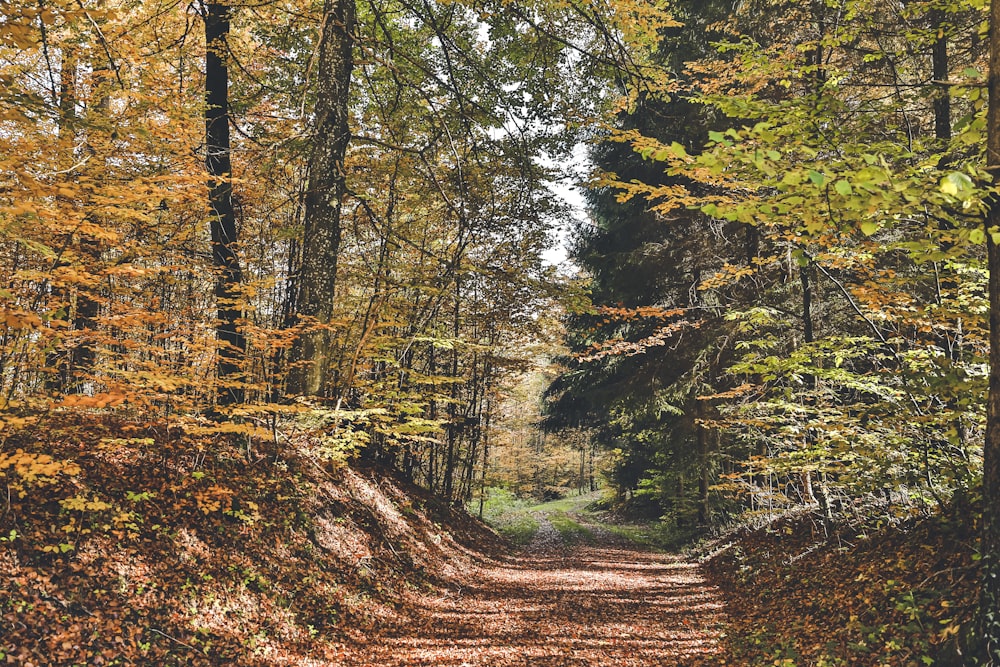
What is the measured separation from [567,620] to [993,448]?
563 centimetres

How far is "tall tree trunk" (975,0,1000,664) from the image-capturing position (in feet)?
10.2

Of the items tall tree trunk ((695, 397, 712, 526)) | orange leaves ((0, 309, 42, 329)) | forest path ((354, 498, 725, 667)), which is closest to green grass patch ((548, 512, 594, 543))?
tall tree trunk ((695, 397, 712, 526))

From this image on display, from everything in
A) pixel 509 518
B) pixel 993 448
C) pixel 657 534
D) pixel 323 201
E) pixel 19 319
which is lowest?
pixel 509 518

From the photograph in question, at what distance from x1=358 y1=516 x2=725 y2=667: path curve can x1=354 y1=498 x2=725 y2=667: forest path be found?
1 centimetres

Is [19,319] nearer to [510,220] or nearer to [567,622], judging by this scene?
[567,622]

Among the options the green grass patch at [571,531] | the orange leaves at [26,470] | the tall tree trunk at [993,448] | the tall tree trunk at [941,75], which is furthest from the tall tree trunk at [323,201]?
the green grass patch at [571,531]

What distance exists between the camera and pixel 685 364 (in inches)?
517

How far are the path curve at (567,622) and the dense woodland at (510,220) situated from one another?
2.46 metres

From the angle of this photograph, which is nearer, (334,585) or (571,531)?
(334,585)

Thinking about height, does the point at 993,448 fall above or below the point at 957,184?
below

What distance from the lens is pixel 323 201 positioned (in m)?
5.64

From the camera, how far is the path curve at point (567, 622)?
5750 mm

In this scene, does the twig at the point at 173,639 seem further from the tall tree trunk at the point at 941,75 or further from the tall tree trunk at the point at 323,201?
the tall tree trunk at the point at 941,75

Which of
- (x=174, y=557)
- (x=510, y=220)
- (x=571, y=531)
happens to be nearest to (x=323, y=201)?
(x=174, y=557)
